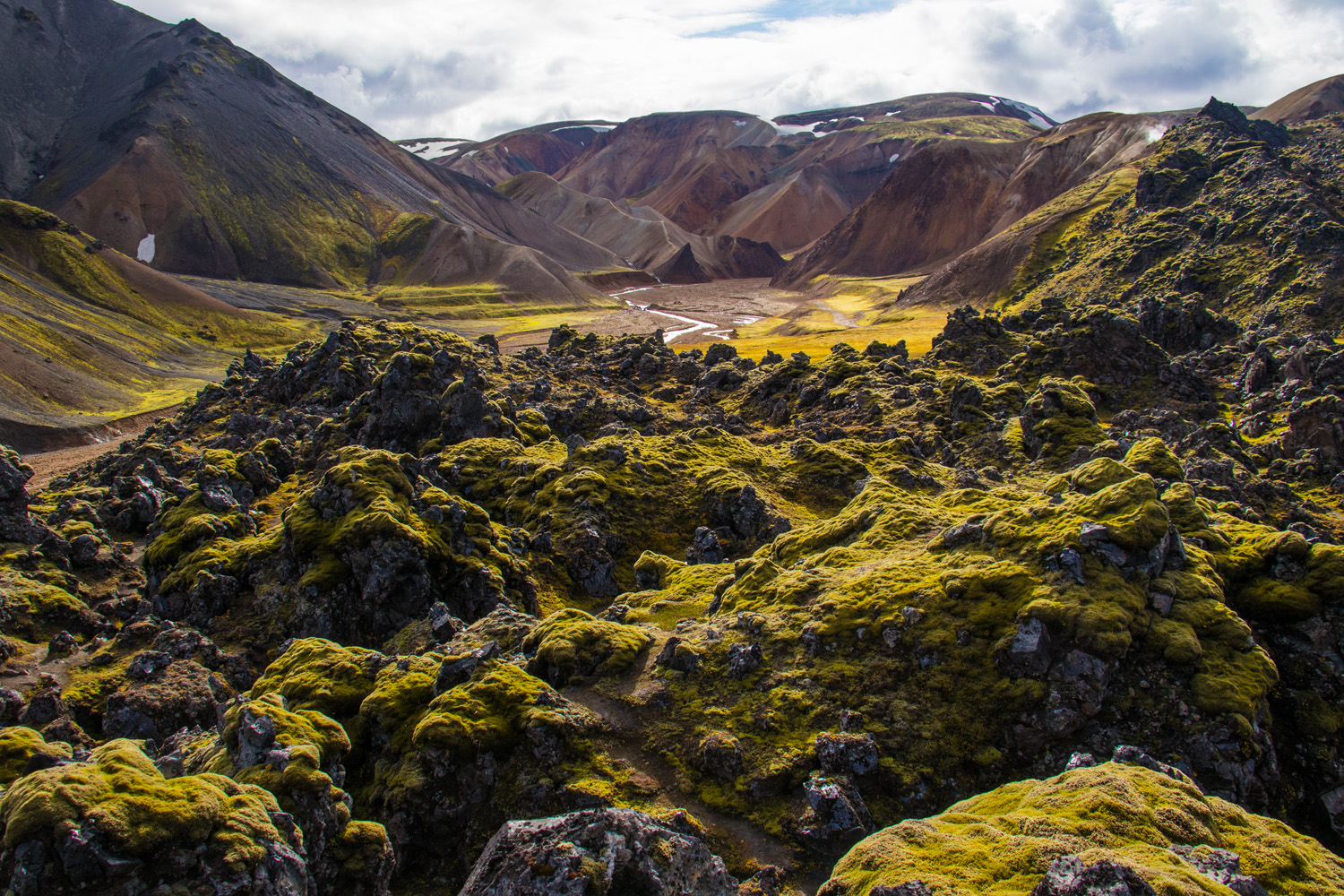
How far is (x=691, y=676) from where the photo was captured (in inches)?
883

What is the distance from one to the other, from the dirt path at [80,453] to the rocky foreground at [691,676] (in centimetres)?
3382

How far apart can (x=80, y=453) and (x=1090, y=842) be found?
101 meters

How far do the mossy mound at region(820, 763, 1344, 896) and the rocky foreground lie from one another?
9 centimetres

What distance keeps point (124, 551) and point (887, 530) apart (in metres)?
43.1

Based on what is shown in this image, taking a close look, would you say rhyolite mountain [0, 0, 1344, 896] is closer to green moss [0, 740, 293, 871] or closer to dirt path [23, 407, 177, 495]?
green moss [0, 740, 293, 871]

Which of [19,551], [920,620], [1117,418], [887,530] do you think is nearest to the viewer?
[920,620]

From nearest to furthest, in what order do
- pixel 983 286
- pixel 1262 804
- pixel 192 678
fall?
pixel 1262 804 < pixel 192 678 < pixel 983 286

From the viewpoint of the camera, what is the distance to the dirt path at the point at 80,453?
230ft

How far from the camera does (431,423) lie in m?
55.4

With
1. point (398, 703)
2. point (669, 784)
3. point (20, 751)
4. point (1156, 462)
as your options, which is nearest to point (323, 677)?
point (398, 703)

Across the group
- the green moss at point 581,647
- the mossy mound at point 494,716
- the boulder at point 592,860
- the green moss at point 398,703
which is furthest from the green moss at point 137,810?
the green moss at point 581,647

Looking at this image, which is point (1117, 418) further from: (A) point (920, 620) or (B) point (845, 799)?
(B) point (845, 799)

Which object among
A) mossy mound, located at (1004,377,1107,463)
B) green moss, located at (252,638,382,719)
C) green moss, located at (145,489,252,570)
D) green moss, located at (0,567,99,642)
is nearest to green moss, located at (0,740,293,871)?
green moss, located at (252,638,382,719)

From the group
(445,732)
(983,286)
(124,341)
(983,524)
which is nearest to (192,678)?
(445,732)
